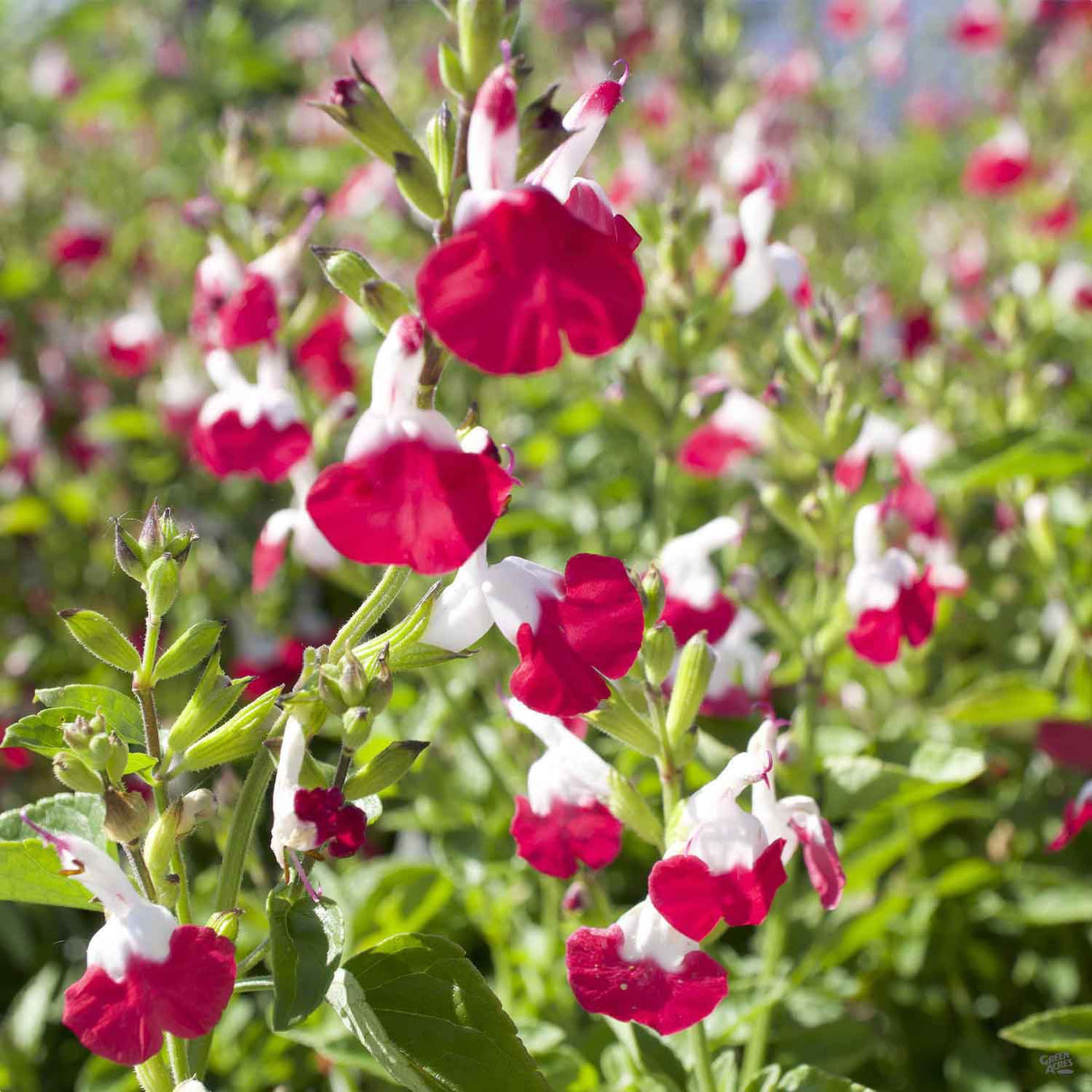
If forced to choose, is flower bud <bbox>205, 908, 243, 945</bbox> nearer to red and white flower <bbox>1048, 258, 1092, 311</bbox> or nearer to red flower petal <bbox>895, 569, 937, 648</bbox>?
red flower petal <bbox>895, 569, 937, 648</bbox>

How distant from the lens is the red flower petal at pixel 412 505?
77cm

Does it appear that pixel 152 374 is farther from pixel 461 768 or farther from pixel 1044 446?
pixel 1044 446

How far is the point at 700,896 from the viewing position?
842 mm

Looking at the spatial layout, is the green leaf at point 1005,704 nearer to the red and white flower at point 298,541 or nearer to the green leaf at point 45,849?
the red and white flower at point 298,541

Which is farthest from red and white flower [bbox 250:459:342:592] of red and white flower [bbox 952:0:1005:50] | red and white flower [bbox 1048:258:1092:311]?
red and white flower [bbox 952:0:1005:50]

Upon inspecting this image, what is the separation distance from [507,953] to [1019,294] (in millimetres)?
1353

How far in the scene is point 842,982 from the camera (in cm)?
149

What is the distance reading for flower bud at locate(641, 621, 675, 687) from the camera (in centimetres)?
94

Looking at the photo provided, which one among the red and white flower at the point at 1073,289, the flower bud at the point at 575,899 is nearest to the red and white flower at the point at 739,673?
the flower bud at the point at 575,899

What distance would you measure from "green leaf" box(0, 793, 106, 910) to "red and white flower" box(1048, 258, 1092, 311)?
248cm

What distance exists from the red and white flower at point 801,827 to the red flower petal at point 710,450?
113 cm

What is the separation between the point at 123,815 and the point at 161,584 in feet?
0.52

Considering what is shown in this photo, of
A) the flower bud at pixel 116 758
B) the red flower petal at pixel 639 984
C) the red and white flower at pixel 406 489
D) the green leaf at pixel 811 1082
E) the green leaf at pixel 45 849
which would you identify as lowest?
the green leaf at pixel 811 1082

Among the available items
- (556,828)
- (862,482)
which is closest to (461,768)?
(862,482)
